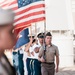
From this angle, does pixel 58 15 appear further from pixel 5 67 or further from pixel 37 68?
pixel 5 67

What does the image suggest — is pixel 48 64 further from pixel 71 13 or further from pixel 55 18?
pixel 71 13

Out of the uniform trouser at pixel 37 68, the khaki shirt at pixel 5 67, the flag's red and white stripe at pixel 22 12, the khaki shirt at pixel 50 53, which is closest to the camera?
the khaki shirt at pixel 5 67

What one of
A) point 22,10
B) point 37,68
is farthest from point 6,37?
point 37,68

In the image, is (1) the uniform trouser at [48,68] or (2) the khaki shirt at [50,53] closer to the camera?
(2) the khaki shirt at [50,53]

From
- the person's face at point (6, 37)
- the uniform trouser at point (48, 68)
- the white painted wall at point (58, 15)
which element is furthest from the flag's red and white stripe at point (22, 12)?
the white painted wall at point (58, 15)

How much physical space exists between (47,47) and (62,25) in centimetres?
1982

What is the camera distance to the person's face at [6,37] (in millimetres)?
1743

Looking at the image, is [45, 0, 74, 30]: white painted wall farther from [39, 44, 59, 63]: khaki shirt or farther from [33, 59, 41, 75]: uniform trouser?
[39, 44, 59, 63]: khaki shirt

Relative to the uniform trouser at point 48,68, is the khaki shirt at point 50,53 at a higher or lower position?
higher

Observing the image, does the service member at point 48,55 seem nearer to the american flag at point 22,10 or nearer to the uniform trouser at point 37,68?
the uniform trouser at point 37,68

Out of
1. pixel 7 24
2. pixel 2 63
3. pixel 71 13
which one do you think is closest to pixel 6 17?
pixel 7 24

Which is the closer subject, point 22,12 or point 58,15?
point 22,12

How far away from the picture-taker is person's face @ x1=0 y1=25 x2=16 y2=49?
1743 millimetres

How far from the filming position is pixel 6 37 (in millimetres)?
1746
